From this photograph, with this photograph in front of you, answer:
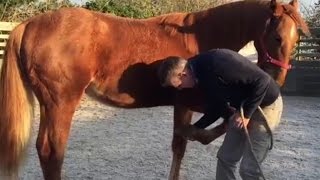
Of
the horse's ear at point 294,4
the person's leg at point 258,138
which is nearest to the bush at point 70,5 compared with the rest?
the horse's ear at point 294,4

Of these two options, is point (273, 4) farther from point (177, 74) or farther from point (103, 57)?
point (103, 57)

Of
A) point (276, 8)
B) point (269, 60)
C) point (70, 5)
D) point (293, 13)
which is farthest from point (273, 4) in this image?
point (70, 5)

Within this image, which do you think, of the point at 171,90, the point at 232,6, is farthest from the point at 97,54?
the point at 232,6

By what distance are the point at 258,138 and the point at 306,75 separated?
22.8ft

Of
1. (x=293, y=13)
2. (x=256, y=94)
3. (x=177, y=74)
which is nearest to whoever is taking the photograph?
(x=256, y=94)

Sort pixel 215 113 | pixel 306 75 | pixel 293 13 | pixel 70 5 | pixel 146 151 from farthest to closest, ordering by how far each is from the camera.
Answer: pixel 70 5, pixel 306 75, pixel 146 151, pixel 293 13, pixel 215 113

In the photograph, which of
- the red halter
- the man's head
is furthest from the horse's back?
the man's head

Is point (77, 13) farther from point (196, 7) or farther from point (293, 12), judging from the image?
point (196, 7)

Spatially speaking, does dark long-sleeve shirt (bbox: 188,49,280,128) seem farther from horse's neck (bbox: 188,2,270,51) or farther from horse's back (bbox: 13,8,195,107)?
horse's neck (bbox: 188,2,270,51)

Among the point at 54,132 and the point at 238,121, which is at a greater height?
the point at 238,121

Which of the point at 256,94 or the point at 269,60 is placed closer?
the point at 256,94

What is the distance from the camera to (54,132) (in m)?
3.51

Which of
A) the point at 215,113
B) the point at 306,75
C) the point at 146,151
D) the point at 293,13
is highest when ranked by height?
the point at 293,13

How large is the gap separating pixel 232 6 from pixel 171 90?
0.94 meters
